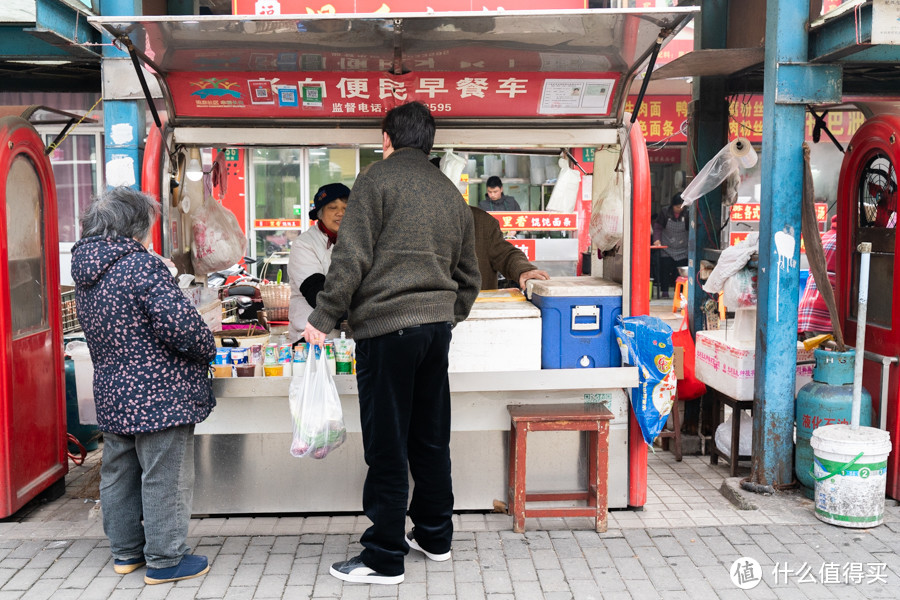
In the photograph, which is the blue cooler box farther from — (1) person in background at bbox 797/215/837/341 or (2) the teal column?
(2) the teal column

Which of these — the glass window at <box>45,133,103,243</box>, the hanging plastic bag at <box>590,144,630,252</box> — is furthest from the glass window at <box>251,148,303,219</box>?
the hanging plastic bag at <box>590,144,630,252</box>

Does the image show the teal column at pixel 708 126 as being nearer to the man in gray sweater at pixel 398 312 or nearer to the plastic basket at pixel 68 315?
the man in gray sweater at pixel 398 312

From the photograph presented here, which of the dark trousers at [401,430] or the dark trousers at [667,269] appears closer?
the dark trousers at [401,430]

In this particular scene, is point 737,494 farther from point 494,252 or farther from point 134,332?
point 134,332

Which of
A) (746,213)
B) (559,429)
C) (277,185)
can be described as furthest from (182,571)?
(746,213)

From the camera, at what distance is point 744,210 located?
12625 millimetres

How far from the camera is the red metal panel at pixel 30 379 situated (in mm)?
4320

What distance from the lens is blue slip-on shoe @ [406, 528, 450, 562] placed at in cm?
390

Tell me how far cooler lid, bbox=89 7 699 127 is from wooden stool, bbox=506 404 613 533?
166 centimetres

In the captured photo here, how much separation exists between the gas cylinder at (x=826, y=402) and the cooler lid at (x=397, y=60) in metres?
1.92

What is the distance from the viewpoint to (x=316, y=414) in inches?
146

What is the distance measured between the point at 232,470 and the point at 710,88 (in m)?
4.35

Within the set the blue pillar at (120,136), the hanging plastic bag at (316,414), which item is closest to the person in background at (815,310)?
the hanging plastic bag at (316,414)

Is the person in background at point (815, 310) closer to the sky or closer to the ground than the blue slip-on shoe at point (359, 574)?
closer to the sky
